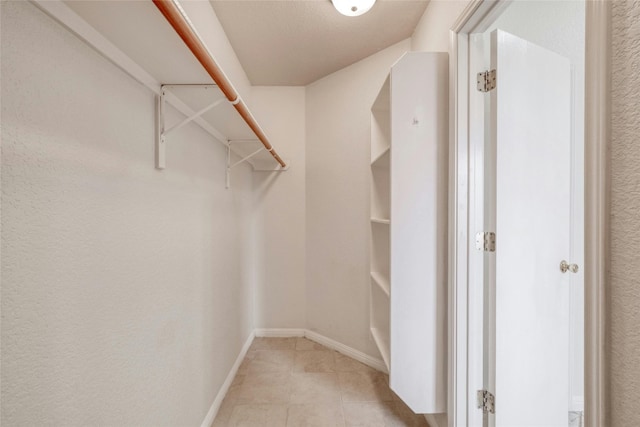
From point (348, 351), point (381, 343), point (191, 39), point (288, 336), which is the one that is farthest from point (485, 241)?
point (288, 336)

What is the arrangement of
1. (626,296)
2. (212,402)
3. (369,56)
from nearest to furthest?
(626,296) → (212,402) → (369,56)

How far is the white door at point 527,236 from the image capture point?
1.15 metres

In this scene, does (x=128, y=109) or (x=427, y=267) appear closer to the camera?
(x=128, y=109)

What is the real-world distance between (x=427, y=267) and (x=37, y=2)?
1.48 metres

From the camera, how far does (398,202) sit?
127 cm

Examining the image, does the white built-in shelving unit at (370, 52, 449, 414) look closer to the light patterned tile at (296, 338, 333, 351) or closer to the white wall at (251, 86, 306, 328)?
the light patterned tile at (296, 338, 333, 351)

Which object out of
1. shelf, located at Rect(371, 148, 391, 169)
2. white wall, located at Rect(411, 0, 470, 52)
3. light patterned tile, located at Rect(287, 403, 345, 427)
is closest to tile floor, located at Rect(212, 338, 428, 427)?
light patterned tile, located at Rect(287, 403, 345, 427)

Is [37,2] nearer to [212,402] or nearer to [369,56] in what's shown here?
[212,402]

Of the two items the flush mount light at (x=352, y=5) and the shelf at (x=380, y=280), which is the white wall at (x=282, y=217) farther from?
the flush mount light at (x=352, y=5)

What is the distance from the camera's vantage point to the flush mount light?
4.67ft

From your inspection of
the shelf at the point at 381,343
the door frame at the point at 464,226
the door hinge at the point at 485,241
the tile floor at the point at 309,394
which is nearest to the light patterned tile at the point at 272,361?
the tile floor at the point at 309,394

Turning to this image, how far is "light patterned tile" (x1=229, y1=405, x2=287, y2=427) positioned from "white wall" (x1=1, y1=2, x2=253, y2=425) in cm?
37

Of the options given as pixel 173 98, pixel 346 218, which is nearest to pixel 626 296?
pixel 173 98

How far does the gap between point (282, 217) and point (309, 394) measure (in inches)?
56.1
